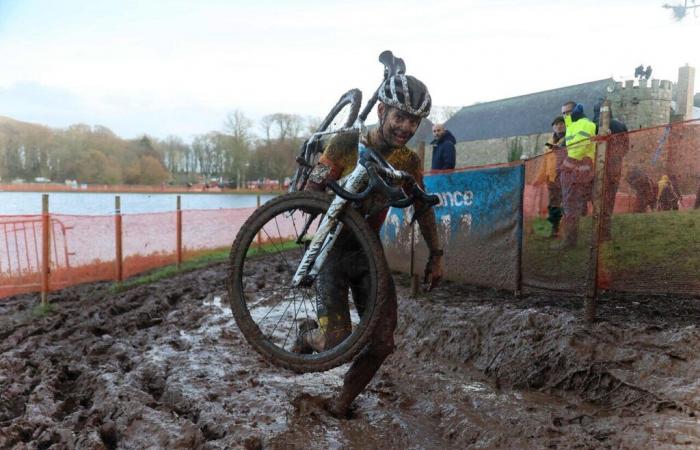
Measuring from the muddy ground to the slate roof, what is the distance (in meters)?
36.8

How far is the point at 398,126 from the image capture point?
319 cm

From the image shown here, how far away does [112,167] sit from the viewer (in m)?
19.8

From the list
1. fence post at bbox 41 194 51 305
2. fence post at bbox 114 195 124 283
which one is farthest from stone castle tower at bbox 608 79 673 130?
fence post at bbox 41 194 51 305

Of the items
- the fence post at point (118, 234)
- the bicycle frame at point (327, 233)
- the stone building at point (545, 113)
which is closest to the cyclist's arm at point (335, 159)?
the bicycle frame at point (327, 233)

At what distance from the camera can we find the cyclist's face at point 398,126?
3.17 meters

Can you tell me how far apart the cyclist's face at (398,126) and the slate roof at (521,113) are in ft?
126

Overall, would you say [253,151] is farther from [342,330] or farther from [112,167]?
[342,330]

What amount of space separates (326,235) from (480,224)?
4.03 meters

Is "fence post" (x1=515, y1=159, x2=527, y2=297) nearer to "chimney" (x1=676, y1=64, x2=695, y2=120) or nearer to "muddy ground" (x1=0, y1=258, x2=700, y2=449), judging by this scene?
"muddy ground" (x1=0, y1=258, x2=700, y2=449)

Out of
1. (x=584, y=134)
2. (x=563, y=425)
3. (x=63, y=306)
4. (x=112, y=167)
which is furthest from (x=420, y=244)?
(x=112, y=167)

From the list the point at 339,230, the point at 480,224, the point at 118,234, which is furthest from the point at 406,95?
the point at 118,234

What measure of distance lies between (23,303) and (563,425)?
329 inches

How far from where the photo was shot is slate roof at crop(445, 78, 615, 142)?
3998cm

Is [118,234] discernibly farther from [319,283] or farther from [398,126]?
[398,126]
